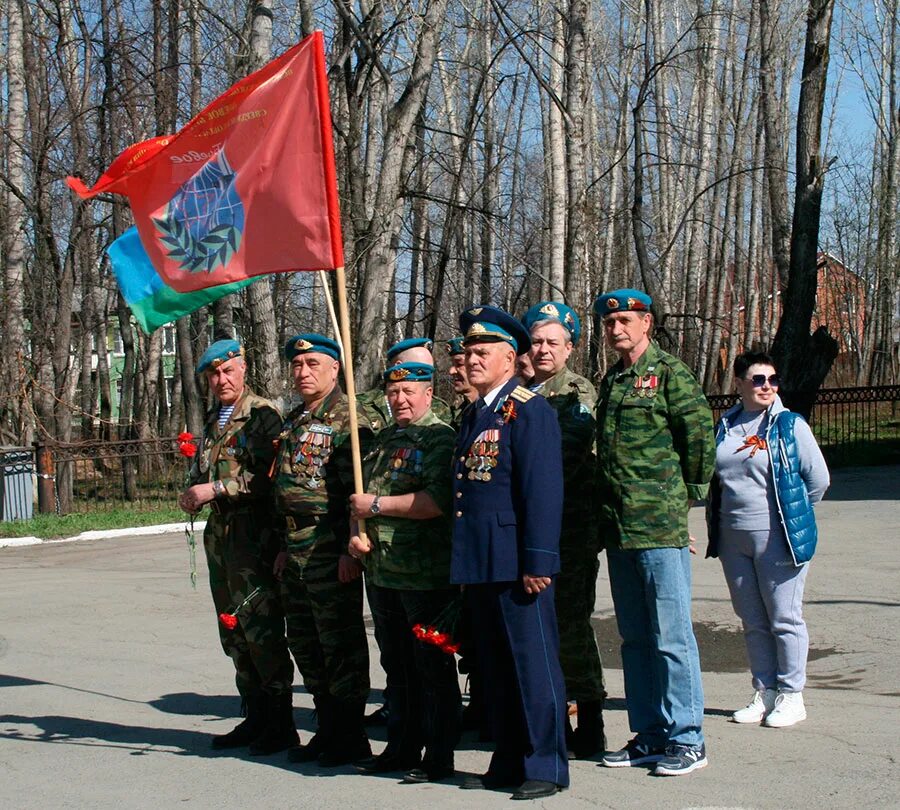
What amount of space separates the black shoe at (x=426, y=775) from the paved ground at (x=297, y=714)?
46mm

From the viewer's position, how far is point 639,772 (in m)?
5.01

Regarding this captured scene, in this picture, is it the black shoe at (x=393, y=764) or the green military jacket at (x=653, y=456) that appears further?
the black shoe at (x=393, y=764)

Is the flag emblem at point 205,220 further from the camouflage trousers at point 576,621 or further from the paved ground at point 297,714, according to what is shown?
the paved ground at point 297,714

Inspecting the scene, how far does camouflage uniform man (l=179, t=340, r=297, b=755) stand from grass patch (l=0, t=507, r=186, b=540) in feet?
34.1

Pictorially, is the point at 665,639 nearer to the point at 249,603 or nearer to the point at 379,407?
the point at 249,603

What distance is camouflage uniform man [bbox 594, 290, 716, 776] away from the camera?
16.3ft

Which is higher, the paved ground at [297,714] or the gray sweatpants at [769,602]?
the gray sweatpants at [769,602]

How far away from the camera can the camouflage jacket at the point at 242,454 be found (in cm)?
580

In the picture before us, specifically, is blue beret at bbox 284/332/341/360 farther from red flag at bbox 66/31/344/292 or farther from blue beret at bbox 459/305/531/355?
blue beret at bbox 459/305/531/355

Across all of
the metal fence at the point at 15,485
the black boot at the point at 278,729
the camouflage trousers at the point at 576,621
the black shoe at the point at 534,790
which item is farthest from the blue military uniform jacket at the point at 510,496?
the metal fence at the point at 15,485

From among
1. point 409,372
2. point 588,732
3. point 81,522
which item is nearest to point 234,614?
point 409,372

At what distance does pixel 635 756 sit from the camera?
511 cm

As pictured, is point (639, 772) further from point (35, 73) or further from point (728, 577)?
point (35, 73)

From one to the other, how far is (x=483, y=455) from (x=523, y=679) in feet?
2.94
